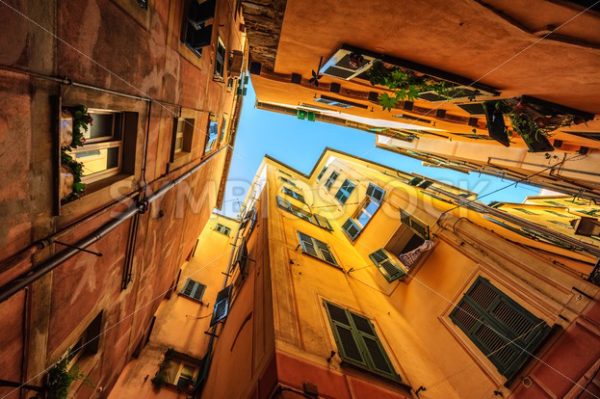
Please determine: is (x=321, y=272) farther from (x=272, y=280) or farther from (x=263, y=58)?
(x=263, y=58)

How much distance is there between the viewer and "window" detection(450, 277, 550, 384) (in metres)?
5.57

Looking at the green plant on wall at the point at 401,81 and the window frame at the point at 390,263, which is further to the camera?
the window frame at the point at 390,263

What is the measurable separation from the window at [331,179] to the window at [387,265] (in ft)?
36.6

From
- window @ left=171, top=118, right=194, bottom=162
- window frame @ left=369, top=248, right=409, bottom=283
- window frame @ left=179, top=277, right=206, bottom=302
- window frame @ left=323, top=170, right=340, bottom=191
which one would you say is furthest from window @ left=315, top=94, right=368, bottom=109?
window frame @ left=179, top=277, right=206, bottom=302

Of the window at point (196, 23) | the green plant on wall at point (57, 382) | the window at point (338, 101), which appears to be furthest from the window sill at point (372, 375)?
the window at point (338, 101)

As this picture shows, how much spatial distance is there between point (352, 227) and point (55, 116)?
13.5 metres

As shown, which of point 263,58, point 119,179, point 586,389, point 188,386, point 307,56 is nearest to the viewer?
point 586,389

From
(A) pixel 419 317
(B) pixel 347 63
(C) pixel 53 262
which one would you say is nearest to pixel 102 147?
(C) pixel 53 262

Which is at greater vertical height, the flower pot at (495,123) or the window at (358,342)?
the flower pot at (495,123)

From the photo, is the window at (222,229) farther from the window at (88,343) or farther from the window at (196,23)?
the window at (196,23)

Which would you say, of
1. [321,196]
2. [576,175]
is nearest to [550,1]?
[576,175]

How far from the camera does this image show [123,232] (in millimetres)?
5828

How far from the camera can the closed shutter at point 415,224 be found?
31.8 feet

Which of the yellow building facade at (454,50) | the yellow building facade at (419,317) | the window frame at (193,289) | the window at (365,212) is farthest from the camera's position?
the window frame at (193,289)
